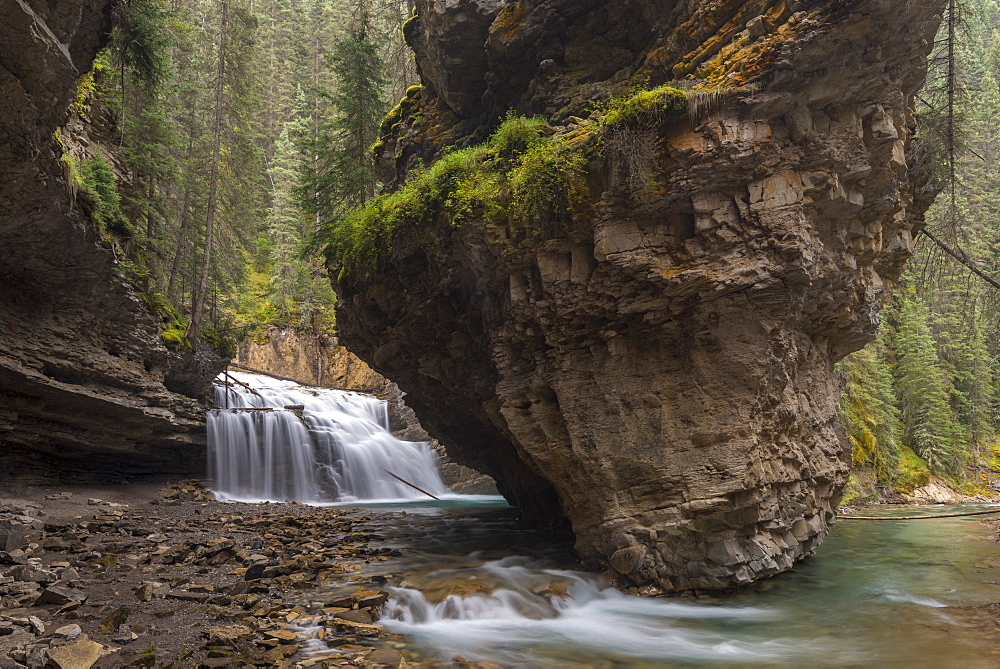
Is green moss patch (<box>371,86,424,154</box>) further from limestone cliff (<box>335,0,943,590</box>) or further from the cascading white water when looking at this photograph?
the cascading white water

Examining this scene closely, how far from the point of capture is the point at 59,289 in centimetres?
1242

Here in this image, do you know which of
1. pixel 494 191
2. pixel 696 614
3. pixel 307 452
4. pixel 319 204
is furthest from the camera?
pixel 307 452

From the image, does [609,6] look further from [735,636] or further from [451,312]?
[735,636]

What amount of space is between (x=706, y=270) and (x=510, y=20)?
269 inches

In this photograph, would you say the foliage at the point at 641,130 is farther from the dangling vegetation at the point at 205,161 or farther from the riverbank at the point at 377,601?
the dangling vegetation at the point at 205,161

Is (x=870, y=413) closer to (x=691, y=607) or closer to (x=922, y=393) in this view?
(x=922, y=393)

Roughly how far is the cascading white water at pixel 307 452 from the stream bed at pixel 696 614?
37.1ft

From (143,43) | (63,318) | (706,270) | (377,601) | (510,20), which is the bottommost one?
(377,601)

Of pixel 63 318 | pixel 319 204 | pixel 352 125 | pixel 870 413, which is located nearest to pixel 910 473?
pixel 870 413

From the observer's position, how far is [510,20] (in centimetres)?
1045

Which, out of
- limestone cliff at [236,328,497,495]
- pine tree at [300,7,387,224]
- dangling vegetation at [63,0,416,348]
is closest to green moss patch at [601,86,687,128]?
dangling vegetation at [63,0,416,348]

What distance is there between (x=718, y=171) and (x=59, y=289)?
1468 centimetres

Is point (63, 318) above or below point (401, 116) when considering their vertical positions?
below

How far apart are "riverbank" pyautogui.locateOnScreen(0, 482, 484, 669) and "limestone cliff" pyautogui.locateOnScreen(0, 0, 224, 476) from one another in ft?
7.47
